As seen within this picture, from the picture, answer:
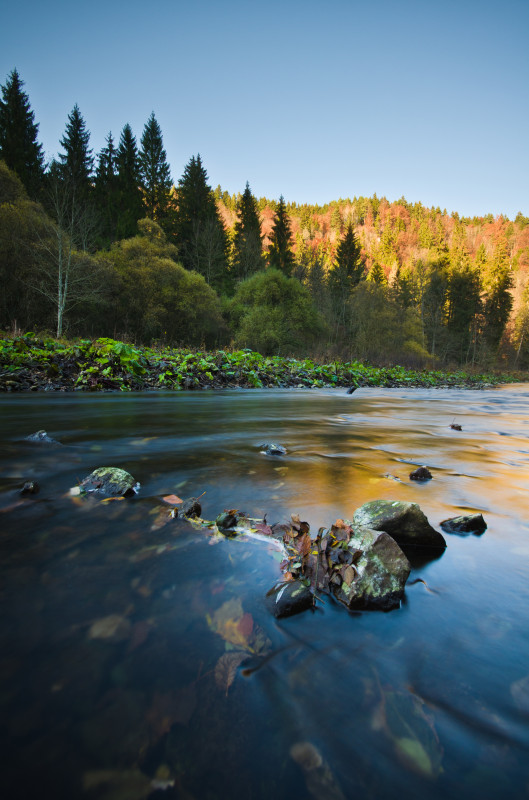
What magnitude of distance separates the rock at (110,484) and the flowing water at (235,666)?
0.09m

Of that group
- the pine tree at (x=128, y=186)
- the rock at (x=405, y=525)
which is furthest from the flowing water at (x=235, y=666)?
the pine tree at (x=128, y=186)

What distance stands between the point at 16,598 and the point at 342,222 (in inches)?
5612

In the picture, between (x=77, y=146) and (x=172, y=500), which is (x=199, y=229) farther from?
(x=172, y=500)

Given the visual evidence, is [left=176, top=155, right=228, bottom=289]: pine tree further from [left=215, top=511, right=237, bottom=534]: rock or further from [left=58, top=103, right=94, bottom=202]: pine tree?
[left=215, top=511, right=237, bottom=534]: rock

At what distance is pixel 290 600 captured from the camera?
4.31 ft

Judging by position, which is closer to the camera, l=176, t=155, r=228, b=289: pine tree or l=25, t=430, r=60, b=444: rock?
l=25, t=430, r=60, b=444: rock

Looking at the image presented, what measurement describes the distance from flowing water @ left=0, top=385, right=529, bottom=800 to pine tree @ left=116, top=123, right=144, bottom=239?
1955 inches

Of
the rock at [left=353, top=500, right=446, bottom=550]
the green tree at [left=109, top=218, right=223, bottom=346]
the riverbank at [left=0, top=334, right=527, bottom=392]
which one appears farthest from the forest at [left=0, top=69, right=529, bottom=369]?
the rock at [left=353, top=500, right=446, bottom=550]

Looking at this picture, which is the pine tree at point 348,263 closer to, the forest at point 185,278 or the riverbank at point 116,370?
the forest at point 185,278

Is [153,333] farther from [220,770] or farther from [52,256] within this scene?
[220,770]

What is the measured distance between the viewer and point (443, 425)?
22.9 feet

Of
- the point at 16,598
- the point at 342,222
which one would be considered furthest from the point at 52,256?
the point at 342,222

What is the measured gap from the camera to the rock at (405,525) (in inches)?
70.0

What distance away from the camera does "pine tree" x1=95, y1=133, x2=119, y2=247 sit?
152ft
